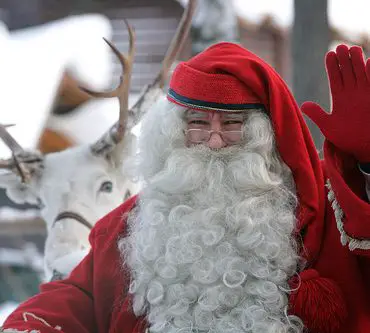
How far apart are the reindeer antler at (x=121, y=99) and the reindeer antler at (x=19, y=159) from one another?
0.25 m

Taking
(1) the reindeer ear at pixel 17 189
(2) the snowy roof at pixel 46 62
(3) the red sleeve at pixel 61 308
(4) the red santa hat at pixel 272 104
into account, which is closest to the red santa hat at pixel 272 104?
(4) the red santa hat at pixel 272 104

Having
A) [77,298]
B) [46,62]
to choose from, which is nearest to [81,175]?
[77,298]

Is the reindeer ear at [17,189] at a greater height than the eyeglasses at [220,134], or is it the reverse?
the eyeglasses at [220,134]

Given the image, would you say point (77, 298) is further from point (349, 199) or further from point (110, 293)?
point (349, 199)

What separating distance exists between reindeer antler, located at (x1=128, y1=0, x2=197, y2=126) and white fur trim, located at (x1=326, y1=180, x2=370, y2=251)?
1159 mm

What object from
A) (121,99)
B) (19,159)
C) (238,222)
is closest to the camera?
(238,222)

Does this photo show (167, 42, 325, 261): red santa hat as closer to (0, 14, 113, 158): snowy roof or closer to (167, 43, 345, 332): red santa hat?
(167, 43, 345, 332): red santa hat

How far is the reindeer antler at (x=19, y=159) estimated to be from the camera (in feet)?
9.11

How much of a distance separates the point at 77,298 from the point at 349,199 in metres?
0.84

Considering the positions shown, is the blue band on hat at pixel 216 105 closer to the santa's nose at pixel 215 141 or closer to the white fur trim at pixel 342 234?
the santa's nose at pixel 215 141

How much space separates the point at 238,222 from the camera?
6.15 ft

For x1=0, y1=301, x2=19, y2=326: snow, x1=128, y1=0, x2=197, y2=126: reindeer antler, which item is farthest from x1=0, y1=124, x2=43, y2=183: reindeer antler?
x1=0, y1=301, x2=19, y2=326: snow

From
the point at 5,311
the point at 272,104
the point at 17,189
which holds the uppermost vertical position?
the point at 272,104

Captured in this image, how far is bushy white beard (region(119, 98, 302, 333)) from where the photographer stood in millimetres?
1822
